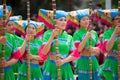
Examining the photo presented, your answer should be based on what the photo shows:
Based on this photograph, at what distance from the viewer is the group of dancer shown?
5.53 meters

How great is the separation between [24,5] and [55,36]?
4.21 metres

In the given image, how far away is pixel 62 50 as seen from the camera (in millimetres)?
5785

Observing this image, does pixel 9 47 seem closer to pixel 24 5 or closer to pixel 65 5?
pixel 24 5

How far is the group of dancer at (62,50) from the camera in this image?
5531 millimetres

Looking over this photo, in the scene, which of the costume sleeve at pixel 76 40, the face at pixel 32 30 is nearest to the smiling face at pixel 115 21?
the costume sleeve at pixel 76 40

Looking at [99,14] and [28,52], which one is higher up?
[99,14]

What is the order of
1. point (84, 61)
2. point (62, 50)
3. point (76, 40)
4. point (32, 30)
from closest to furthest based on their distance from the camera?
1. point (62, 50)
2. point (32, 30)
3. point (76, 40)
4. point (84, 61)

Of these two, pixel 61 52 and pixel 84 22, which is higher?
pixel 84 22

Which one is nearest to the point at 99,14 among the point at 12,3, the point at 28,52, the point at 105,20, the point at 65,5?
the point at 105,20

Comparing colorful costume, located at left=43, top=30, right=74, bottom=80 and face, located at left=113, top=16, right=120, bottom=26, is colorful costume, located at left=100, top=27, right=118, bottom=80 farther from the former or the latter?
colorful costume, located at left=43, top=30, right=74, bottom=80

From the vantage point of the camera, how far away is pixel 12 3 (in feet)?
30.8

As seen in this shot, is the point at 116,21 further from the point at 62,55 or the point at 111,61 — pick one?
the point at 62,55

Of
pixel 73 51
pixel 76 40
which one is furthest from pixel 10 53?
pixel 76 40

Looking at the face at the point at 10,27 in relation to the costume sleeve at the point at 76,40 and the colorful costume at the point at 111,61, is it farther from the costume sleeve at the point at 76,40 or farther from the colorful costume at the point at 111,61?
the colorful costume at the point at 111,61
